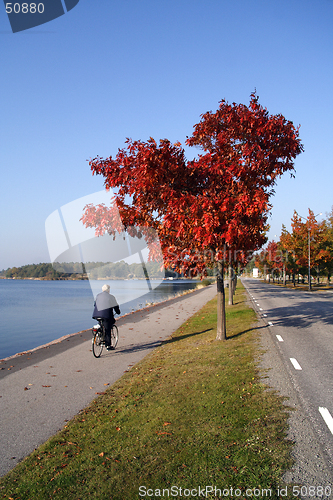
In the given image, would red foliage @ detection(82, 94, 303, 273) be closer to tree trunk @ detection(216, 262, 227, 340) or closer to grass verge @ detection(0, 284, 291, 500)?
tree trunk @ detection(216, 262, 227, 340)

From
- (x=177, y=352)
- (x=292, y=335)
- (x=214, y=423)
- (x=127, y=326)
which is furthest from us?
(x=127, y=326)

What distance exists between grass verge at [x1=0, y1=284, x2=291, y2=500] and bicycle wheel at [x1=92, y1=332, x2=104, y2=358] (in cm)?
233

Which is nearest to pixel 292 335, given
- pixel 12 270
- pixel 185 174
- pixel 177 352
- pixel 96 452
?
pixel 177 352

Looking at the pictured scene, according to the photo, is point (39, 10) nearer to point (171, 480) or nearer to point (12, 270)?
point (171, 480)

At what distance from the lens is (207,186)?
31.5ft

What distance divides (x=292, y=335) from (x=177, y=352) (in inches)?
187

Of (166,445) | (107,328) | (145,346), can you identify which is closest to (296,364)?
(145,346)

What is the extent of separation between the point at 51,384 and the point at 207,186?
6.23 metres

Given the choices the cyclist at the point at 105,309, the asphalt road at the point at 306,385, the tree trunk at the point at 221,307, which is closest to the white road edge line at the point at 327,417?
the asphalt road at the point at 306,385

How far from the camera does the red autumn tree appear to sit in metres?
8.28

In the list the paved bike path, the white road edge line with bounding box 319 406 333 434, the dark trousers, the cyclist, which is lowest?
the paved bike path

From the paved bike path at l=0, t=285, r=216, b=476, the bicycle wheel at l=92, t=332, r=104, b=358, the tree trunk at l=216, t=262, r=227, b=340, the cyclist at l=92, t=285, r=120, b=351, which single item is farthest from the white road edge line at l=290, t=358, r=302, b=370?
the bicycle wheel at l=92, t=332, r=104, b=358

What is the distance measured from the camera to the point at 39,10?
28.5ft

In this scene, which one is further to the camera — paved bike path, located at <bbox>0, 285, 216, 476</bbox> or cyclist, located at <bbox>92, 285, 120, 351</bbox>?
cyclist, located at <bbox>92, 285, 120, 351</bbox>
